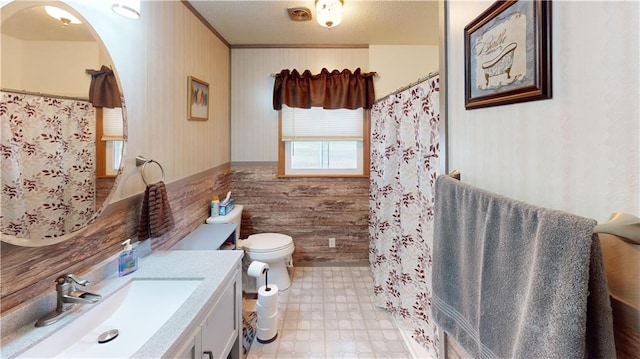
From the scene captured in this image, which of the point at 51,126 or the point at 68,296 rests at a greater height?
the point at 51,126

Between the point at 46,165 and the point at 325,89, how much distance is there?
2335 mm

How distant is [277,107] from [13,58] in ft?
6.94

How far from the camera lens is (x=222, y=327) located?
4.20 feet

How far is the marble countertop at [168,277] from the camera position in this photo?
0.82m

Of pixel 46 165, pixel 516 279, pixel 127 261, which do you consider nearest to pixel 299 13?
pixel 46 165

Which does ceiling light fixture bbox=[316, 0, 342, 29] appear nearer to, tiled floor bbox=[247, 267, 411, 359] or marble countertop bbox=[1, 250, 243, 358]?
marble countertop bbox=[1, 250, 243, 358]

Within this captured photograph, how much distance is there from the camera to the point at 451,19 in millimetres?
1106

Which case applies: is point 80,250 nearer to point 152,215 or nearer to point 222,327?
point 152,215

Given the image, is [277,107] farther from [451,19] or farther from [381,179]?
[451,19]

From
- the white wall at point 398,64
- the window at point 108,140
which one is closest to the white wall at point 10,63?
the window at point 108,140

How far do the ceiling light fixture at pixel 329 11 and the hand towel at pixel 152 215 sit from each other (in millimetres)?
1603

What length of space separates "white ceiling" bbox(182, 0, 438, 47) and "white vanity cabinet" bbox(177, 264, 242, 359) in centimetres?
196

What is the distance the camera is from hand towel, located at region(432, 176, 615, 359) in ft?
1.62

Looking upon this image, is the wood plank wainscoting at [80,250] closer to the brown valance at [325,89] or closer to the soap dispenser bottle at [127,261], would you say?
the soap dispenser bottle at [127,261]
